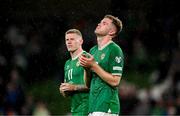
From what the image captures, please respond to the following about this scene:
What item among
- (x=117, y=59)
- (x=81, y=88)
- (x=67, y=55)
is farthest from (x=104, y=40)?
(x=67, y=55)

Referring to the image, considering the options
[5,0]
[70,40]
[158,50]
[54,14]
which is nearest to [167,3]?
[158,50]

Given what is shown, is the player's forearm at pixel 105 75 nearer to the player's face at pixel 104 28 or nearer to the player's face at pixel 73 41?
the player's face at pixel 104 28

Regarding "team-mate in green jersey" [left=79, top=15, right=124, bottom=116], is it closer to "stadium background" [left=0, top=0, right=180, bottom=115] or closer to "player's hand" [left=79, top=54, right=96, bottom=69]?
"player's hand" [left=79, top=54, right=96, bottom=69]

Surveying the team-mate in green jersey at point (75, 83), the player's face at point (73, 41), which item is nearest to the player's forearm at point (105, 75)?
the team-mate in green jersey at point (75, 83)

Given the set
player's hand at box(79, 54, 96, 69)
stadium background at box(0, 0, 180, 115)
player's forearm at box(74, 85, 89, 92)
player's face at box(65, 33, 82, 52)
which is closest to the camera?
player's hand at box(79, 54, 96, 69)

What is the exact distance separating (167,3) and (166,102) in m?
2.70

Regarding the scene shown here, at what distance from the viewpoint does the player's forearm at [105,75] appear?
20.5ft

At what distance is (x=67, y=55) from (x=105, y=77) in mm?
4257

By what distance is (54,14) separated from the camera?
473 inches

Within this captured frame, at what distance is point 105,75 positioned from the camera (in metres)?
6.29

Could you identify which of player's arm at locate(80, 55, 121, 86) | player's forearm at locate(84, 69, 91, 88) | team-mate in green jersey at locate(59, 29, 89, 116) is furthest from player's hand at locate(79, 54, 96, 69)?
team-mate in green jersey at locate(59, 29, 89, 116)

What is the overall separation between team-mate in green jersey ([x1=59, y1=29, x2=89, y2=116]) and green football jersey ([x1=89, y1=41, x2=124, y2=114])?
346 millimetres

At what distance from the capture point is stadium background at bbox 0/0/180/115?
11195 mm

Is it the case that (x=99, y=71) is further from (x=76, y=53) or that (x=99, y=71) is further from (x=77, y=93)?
(x=76, y=53)
